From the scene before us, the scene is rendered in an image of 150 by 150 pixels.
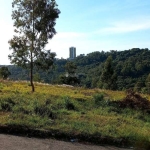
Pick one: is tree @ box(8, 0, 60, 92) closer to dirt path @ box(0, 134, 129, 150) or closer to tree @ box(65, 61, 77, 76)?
dirt path @ box(0, 134, 129, 150)

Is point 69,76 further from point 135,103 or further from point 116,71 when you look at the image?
point 135,103

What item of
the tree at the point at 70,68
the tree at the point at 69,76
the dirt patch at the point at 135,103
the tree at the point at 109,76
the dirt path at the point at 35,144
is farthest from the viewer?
the tree at the point at 70,68

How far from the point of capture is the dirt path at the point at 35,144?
6.11 metres

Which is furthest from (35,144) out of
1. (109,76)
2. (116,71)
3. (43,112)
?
(116,71)

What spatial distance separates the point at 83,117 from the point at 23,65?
1096 centimetres

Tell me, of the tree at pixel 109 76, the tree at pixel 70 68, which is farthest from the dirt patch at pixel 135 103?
the tree at pixel 70 68

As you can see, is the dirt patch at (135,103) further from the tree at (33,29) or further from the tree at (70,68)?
the tree at (70,68)

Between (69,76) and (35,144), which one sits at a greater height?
(69,76)

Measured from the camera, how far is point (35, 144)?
6398 millimetres

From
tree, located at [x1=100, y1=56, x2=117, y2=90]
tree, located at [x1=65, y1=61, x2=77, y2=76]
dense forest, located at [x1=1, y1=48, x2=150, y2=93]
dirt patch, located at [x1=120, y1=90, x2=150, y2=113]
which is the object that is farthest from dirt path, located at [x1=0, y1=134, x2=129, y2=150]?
tree, located at [x1=65, y1=61, x2=77, y2=76]

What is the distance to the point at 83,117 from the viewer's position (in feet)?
33.1

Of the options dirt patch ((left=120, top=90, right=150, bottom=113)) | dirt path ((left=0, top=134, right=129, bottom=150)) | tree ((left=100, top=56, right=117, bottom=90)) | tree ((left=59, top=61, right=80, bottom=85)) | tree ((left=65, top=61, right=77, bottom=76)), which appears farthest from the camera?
tree ((left=65, top=61, right=77, bottom=76))

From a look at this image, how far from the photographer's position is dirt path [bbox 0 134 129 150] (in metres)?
6.11

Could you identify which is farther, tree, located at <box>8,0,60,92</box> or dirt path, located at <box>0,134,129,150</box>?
tree, located at <box>8,0,60,92</box>
